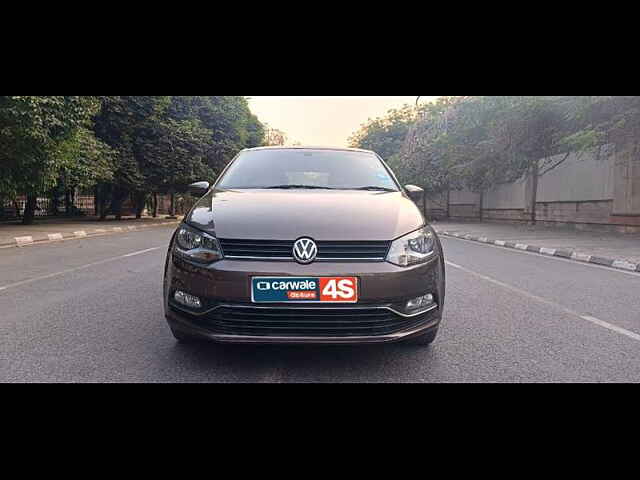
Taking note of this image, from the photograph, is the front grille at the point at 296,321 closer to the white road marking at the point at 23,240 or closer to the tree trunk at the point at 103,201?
the white road marking at the point at 23,240

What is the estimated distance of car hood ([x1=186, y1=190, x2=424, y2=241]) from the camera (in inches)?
122

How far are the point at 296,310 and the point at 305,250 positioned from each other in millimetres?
345

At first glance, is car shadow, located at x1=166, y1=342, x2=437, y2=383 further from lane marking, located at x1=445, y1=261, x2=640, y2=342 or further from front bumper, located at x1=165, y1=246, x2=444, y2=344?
lane marking, located at x1=445, y1=261, x2=640, y2=342

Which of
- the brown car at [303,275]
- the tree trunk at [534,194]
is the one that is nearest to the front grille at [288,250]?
the brown car at [303,275]

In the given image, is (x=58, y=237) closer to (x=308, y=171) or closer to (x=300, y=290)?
(x=308, y=171)

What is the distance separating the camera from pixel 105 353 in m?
3.52

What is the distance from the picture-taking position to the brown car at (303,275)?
2.93m

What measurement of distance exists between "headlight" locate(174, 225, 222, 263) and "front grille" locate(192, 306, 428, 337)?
1.03ft

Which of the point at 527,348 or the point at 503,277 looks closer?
the point at 527,348

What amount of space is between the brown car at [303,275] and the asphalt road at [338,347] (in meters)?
0.26

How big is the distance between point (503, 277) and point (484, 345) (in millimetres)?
3905

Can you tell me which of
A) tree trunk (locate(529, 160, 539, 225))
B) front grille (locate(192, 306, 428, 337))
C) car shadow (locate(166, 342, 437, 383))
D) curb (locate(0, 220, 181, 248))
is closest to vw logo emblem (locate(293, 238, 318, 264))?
front grille (locate(192, 306, 428, 337))
